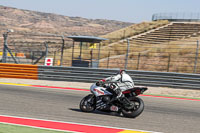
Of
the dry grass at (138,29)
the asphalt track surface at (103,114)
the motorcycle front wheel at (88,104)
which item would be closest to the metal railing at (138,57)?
the dry grass at (138,29)

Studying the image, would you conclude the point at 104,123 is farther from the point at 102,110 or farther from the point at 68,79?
the point at 68,79

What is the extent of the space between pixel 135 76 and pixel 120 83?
8.61 metres

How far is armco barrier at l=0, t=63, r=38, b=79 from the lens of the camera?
1975 cm

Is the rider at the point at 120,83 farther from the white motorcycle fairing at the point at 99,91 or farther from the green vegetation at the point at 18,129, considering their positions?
the green vegetation at the point at 18,129

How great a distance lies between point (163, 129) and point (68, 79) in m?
11.5

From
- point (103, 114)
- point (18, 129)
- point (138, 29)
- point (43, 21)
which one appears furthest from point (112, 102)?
point (43, 21)

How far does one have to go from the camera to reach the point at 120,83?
32.0ft

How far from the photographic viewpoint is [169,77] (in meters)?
18.1

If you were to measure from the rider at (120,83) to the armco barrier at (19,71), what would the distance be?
420 inches

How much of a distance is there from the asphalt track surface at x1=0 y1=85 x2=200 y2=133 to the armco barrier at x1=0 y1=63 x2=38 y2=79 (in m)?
6.80

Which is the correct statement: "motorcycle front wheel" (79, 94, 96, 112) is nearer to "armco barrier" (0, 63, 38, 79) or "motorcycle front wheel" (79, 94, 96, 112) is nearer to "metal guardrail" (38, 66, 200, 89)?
"metal guardrail" (38, 66, 200, 89)

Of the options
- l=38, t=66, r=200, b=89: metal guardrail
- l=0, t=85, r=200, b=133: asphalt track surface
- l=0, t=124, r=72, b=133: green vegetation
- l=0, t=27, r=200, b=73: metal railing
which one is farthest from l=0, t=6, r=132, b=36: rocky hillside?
l=0, t=124, r=72, b=133: green vegetation

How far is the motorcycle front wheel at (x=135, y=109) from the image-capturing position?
30.3 ft

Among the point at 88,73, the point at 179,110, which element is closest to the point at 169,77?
the point at 88,73
